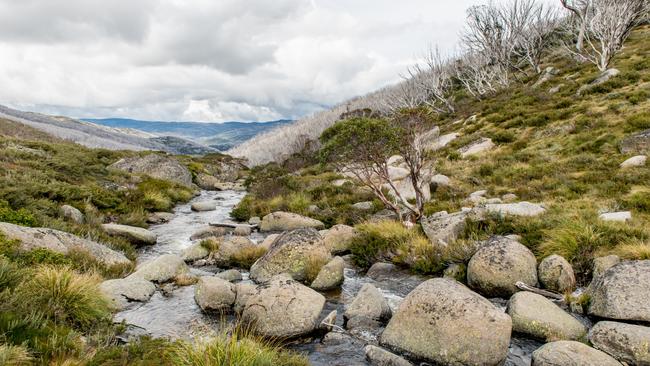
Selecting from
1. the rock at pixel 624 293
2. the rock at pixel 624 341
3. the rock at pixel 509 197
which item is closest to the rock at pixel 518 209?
the rock at pixel 509 197

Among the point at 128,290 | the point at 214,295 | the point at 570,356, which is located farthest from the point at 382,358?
the point at 128,290

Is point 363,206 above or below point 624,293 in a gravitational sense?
below

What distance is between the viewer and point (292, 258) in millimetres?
10070

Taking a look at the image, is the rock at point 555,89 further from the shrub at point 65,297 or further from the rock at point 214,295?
the shrub at point 65,297

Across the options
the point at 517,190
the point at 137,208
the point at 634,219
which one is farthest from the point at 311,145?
the point at 634,219

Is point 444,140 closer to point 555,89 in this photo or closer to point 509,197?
point 555,89

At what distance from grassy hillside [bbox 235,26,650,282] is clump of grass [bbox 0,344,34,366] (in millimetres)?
8303

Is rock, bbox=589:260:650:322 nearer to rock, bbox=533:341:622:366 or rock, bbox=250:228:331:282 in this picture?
rock, bbox=533:341:622:366

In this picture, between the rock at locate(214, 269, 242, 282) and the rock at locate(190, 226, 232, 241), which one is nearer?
the rock at locate(214, 269, 242, 282)

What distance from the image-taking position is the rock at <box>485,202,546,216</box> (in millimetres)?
10922

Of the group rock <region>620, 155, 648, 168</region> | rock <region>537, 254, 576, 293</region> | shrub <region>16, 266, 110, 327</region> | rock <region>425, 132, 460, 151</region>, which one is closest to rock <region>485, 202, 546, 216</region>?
rock <region>537, 254, 576, 293</region>

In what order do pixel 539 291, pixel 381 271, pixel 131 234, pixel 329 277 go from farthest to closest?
pixel 131 234, pixel 381 271, pixel 329 277, pixel 539 291

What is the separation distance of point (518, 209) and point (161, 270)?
10.1 metres

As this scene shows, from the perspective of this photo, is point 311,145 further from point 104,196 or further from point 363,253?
point 363,253
